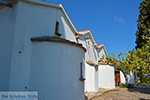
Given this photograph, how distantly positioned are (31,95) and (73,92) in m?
2.42

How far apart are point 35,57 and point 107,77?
12.0 m

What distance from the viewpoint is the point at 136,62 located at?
17.2ft

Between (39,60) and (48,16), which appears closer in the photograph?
(39,60)

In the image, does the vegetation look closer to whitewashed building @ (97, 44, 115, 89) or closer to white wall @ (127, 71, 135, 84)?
whitewashed building @ (97, 44, 115, 89)

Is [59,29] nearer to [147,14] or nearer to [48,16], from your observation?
[48,16]

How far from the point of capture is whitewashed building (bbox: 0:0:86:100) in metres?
7.11

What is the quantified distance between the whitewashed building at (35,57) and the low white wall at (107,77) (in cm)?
914

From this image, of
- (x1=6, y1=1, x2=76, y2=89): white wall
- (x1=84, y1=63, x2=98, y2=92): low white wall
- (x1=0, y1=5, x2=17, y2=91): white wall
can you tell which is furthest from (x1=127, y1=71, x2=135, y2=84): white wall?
(x1=0, y1=5, x2=17, y2=91): white wall

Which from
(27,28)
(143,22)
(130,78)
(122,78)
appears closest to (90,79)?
(27,28)

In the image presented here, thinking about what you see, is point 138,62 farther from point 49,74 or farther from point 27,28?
point 27,28

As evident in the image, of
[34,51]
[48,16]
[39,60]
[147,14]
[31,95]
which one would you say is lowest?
[31,95]

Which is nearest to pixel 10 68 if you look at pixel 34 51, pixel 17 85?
pixel 17 85

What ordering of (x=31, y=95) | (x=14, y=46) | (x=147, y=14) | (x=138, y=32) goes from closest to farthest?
(x=31, y=95)
(x=14, y=46)
(x=147, y=14)
(x=138, y=32)

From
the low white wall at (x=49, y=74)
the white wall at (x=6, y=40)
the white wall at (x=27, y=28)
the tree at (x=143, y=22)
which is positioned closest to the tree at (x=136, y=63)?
the low white wall at (x=49, y=74)
